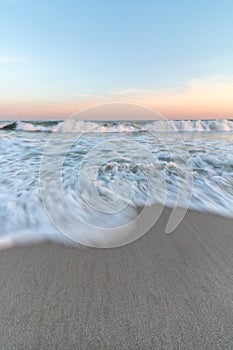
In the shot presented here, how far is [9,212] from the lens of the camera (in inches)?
97.7

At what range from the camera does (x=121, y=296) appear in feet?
4.51

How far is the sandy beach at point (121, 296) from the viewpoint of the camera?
1120 millimetres

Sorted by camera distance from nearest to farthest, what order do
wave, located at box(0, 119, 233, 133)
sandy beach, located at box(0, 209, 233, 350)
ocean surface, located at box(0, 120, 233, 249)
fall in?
sandy beach, located at box(0, 209, 233, 350)
ocean surface, located at box(0, 120, 233, 249)
wave, located at box(0, 119, 233, 133)

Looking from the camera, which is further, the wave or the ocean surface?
the wave

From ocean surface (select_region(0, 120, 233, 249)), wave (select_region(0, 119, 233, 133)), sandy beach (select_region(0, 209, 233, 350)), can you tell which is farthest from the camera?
wave (select_region(0, 119, 233, 133))

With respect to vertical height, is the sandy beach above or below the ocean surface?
above

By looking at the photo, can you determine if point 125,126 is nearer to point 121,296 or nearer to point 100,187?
point 100,187

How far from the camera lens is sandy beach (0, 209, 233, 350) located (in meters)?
1.12

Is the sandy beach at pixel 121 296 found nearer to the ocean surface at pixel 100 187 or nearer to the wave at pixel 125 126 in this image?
the ocean surface at pixel 100 187

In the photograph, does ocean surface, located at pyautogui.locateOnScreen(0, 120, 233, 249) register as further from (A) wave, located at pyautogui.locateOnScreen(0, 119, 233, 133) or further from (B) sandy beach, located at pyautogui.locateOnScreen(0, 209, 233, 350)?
(A) wave, located at pyautogui.locateOnScreen(0, 119, 233, 133)

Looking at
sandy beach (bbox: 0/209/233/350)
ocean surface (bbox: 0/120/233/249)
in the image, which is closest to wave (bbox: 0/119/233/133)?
ocean surface (bbox: 0/120/233/249)

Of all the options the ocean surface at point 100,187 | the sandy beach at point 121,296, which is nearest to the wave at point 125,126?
the ocean surface at point 100,187

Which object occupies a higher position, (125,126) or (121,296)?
(121,296)

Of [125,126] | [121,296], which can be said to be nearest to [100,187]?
[121,296]
